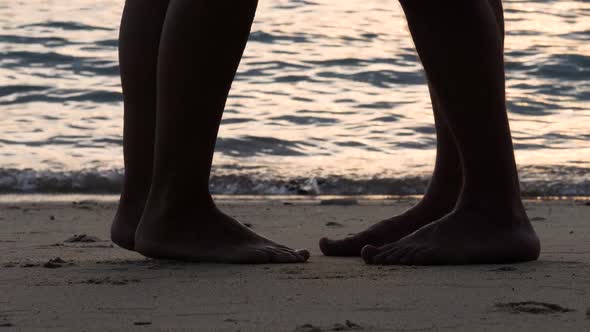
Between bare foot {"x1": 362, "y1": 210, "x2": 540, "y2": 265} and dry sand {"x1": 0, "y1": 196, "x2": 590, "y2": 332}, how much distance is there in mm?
45

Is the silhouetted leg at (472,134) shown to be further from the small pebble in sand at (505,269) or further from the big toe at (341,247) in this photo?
the big toe at (341,247)

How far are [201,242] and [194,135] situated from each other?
0.74 feet

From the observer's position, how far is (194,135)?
2012 millimetres

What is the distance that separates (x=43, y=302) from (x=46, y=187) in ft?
12.9

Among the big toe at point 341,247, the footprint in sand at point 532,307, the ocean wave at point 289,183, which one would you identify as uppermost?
the footprint in sand at point 532,307

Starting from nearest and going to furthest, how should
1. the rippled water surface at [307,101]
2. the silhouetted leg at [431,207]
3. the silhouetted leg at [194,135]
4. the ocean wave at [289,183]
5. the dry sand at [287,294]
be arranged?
the dry sand at [287,294] → the silhouetted leg at [194,135] → the silhouetted leg at [431,207] → the ocean wave at [289,183] → the rippled water surface at [307,101]

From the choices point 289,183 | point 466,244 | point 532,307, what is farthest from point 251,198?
point 532,307

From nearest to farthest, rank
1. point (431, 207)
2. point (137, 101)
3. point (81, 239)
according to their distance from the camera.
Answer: point (137, 101), point (431, 207), point (81, 239)

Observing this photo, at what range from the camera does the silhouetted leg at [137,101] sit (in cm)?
218

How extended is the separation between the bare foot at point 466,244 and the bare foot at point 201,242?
0.20 metres

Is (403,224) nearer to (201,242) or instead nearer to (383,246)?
(383,246)

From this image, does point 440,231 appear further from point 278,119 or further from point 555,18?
point 555,18

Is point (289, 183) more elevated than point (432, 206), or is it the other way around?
point (432, 206)

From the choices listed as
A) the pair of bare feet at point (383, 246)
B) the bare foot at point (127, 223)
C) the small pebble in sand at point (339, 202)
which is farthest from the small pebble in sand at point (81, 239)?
the small pebble in sand at point (339, 202)
